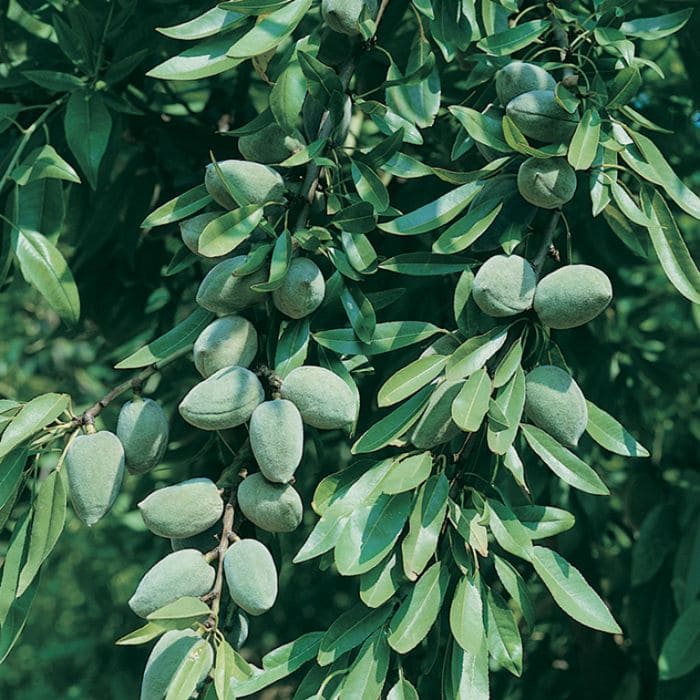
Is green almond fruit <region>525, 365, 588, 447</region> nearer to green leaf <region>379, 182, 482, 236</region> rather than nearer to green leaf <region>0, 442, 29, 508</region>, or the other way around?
green leaf <region>379, 182, 482, 236</region>

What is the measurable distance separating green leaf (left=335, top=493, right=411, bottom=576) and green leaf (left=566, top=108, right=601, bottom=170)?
0.34 metres

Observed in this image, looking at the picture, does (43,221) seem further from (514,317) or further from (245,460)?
(514,317)

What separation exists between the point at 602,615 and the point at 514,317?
30cm

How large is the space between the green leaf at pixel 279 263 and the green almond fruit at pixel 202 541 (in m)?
0.23

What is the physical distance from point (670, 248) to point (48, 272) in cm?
73

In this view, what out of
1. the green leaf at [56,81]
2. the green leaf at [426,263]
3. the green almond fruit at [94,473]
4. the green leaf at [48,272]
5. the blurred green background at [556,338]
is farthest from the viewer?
the blurred green background at [556,338]

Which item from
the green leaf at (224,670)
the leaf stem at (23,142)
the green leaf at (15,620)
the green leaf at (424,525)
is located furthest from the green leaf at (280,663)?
the leaf stem at (23,142)

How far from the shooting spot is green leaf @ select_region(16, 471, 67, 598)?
0.96 m

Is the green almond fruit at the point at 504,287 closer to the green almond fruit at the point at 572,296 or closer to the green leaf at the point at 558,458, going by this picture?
the green almond fruit at the point at 572,296

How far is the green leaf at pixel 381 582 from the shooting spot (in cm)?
91

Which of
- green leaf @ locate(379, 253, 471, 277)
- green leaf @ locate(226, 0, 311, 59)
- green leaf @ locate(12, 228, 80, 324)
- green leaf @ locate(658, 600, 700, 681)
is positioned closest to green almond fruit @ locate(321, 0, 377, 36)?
green leaf @ locate(226, 0, 311, 59)

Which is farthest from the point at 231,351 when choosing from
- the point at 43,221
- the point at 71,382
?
the point at 71,382

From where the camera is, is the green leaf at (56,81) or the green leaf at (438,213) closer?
the green leaf at (438,213)

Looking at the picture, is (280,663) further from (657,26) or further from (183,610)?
(657,26)
